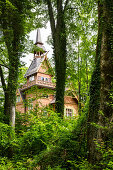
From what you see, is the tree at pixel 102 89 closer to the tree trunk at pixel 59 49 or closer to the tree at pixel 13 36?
the tree at pixel 13 36

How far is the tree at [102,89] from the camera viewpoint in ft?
15.1

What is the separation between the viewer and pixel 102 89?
494 cm

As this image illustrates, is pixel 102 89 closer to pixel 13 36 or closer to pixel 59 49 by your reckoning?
pixel 13 36

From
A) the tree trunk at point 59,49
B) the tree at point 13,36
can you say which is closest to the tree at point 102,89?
the tree at point 13,36

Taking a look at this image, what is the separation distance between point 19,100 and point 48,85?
7.27 metres

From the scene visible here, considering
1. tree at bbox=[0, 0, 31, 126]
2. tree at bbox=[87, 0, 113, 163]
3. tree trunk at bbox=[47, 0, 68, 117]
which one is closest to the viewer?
tree at bbox=[87, 0, 113, 163]

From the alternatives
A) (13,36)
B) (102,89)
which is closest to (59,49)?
(13,36)

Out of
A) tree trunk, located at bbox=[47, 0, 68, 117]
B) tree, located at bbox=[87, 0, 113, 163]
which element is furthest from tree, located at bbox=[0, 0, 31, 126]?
tree, located at bbox=[87, 0, 113, 163]

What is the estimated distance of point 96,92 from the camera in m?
5.15

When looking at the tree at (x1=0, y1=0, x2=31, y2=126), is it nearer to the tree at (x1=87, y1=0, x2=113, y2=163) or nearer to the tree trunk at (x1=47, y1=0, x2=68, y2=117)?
the tree trunk at (x1=47, y1=0, x2=68, y2=117)

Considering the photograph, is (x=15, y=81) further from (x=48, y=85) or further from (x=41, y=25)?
(x=48, y=85)

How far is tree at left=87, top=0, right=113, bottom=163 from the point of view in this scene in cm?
461

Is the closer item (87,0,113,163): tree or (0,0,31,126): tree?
(87,0,113,163): tree

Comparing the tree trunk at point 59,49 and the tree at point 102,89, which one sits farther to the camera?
the tree trunk at point 59,49
